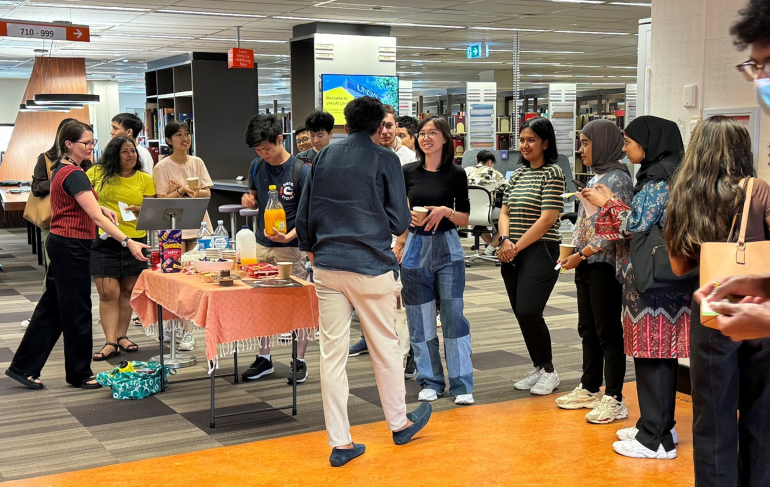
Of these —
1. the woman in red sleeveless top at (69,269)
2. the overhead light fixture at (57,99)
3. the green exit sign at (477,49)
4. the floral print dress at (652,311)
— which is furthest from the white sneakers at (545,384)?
the green exit sign at (477,49)

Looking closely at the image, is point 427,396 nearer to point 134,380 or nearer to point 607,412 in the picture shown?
point 607,412

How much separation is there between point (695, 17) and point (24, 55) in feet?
47.8

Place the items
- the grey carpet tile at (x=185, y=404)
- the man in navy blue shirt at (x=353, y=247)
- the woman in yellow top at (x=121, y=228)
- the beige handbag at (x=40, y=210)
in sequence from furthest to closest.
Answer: the beige handbag at (x=40, y=210), the woman in yellow top at (x=121, y=228), the grey carpet tile at (x=185, y=404), the man in navy blue shirt at (x=353, y=247)

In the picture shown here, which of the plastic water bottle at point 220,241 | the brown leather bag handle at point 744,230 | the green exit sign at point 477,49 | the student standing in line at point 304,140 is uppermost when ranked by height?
the green exit sign at point 477,49

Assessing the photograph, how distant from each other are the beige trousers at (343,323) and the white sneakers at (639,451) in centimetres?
117

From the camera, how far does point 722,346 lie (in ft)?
9.41

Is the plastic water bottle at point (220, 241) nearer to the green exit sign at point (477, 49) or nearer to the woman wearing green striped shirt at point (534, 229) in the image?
the woman wearing green striped shirt at point (534, 229)

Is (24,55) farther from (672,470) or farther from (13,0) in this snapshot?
(672,470)

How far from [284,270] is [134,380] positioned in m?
1.31

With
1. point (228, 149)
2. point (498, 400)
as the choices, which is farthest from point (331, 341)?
point (228, 149)

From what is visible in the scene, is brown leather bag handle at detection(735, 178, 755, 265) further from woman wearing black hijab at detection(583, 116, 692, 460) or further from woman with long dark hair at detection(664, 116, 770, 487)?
woman wearing black hijab at detection(583, 116, 692, 460)

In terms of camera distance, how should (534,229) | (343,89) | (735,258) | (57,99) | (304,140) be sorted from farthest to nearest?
(57,99) < (343,89) < (304,140) < (534,229) < (735,258)

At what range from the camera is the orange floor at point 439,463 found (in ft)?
11.9

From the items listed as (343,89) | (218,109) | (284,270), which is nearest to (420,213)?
(284,270)
